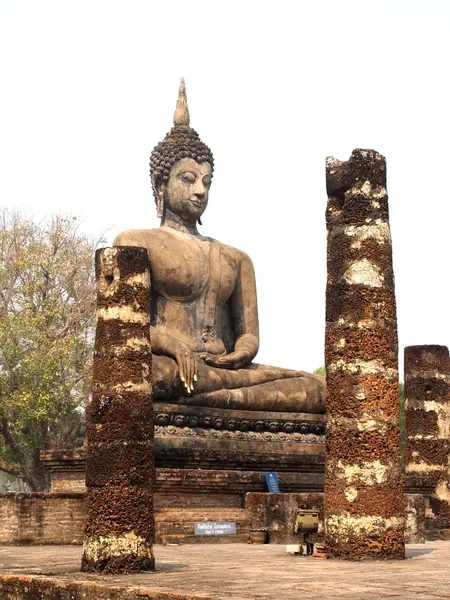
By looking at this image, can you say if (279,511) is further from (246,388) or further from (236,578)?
(236,578)

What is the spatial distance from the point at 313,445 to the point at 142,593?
1076cm

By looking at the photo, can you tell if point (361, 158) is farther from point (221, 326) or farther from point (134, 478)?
point (221, 326)

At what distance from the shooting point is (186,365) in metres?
18.4

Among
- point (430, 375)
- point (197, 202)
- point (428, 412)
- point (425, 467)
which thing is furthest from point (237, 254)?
point (425, 467)

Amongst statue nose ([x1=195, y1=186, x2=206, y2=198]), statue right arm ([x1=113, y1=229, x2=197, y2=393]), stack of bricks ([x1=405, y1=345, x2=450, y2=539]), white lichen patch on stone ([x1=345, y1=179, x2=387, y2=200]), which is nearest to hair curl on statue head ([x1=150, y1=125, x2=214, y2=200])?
statue nose ([x1=195, y1=186, x2=206, y2=198])

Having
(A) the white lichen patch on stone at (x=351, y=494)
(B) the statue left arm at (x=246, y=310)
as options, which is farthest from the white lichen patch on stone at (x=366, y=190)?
(B) the statue left arm at (x=246, y=310)

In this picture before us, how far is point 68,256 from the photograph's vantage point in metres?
36.0

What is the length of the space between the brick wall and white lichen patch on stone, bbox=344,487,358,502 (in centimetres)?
495

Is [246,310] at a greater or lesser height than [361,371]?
greater

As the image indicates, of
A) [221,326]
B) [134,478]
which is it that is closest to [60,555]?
[134,478]

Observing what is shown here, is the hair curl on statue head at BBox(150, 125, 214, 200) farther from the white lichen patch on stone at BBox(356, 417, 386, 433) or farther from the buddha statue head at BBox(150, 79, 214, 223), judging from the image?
the white lichen patch on stone at BBox(356, 417, 386, 433)

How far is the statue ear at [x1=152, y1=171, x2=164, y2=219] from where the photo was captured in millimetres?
20750

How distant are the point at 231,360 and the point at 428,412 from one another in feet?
12.1

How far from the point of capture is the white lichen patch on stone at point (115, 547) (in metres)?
10.8
